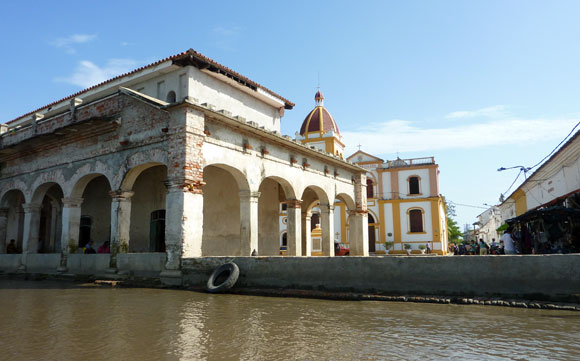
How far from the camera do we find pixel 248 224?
39.5 feet

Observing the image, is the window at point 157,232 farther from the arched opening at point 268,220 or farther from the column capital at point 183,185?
the column capital at point 183,185

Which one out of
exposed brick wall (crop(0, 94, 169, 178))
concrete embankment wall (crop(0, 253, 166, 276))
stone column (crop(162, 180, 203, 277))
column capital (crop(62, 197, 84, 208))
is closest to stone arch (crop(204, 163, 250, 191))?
stone column (crop(162, 180, 203, 277))

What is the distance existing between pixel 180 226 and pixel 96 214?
7926 millimetres

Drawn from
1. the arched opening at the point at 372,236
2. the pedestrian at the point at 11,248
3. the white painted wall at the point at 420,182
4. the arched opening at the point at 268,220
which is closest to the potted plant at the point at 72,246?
the pedestrian at the point at 11,248

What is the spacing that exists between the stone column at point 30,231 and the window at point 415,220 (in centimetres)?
2619

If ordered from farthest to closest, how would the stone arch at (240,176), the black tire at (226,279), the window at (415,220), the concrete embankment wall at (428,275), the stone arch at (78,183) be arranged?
the window at (415,220), the stone arch at (78,183), the stone arch at (240,176), the black tire at (226,279), the concrete embankment wall at (428,275)

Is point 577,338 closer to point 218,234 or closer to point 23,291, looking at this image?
point 23,291

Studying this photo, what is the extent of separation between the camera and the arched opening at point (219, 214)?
46.5ft

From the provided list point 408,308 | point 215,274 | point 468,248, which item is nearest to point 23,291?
point 215,274

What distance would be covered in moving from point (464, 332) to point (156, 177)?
12437 millimetres

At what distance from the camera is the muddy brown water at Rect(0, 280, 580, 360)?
3826 millimetres

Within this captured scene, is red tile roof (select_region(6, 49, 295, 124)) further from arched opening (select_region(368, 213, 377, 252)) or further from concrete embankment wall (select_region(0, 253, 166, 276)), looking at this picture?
arched opening (select_region(368, 213, 377, 252))

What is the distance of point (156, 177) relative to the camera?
583 inches

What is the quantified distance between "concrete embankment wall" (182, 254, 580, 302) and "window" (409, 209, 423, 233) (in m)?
26.1
